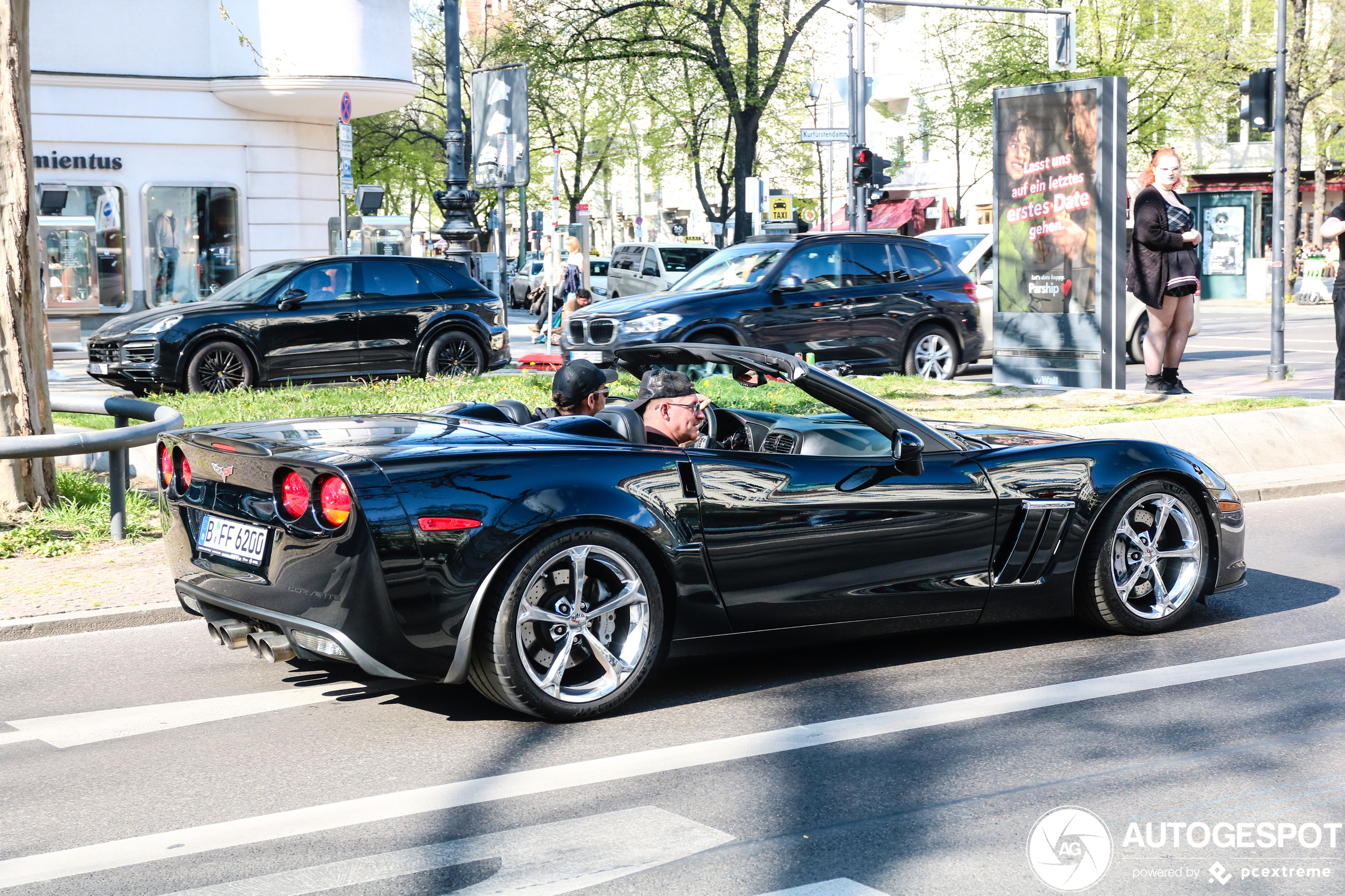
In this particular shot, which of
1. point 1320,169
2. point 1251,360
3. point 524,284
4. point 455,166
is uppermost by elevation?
point 1320,169

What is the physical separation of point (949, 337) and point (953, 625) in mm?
11587

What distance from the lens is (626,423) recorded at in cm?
531

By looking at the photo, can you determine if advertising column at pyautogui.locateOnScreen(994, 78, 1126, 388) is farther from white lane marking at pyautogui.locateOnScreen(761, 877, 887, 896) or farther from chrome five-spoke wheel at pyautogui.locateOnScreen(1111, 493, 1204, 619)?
white lane marking at pyautogui.locateOnScreen(761, 877, 887, 896)

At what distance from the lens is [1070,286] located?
47.2ft

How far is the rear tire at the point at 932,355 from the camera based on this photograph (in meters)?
16.7

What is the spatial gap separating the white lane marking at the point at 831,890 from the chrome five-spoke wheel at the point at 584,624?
1.49 meters

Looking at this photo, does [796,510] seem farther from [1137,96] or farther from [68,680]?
[1137,96]

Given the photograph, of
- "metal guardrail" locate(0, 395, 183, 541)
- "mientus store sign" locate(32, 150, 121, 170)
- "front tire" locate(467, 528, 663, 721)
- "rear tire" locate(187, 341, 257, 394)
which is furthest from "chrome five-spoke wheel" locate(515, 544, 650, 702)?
"mientus store sign" locate(32, 150, 121, 170)

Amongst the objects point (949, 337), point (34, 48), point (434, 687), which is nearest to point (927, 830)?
point (434, 687)

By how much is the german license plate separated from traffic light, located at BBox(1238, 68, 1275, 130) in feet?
48.4

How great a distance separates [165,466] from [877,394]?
32.7ft

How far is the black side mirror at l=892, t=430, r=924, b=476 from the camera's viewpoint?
17.7 ft

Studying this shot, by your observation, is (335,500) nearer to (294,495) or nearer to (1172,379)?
(294,495)

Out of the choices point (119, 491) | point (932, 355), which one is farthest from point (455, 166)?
point (119, 491)
